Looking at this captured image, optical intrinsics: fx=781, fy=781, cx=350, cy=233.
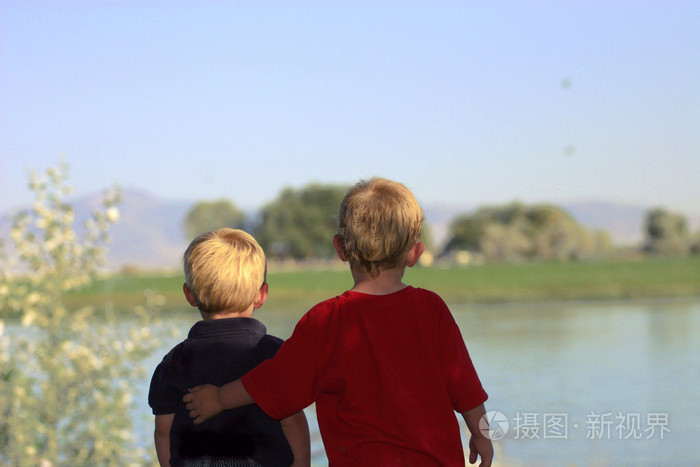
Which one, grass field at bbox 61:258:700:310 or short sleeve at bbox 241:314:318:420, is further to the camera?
grass field at bbox 61:258:700:310

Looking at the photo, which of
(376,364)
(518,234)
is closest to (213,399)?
(376,364)

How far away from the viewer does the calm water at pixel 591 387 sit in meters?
7.23

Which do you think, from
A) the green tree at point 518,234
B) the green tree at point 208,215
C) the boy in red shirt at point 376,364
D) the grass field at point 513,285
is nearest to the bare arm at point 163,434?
the boy in red shirt at point 376,364

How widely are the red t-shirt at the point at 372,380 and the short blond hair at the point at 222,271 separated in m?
0.20

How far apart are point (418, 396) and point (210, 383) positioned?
0.51 metres

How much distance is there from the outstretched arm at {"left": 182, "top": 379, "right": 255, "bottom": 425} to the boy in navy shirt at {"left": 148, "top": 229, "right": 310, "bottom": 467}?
3 centimetres

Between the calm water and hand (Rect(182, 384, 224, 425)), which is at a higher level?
hand (Rect(182, 384, 224, 425))

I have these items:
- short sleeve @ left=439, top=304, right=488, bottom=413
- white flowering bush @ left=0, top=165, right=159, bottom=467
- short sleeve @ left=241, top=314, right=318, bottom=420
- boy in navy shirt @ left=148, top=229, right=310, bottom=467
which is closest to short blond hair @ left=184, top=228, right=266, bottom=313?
boy in navy shirt @ left=148, top=229, right=310, bottom=467

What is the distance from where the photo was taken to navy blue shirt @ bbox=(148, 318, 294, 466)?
1.90m

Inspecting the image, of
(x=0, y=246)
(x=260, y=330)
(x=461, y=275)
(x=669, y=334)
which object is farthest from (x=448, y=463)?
(x=461, y=275)

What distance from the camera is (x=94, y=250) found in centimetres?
498

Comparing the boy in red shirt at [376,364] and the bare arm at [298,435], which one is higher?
the boy in red shirt at [376,364]

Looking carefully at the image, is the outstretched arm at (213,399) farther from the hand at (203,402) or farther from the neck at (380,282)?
the neck at (380,282)

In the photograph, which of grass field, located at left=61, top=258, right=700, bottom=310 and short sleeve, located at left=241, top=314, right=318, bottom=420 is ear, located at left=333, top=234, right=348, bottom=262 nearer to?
short sleeve, located at left=241, top=314, right=318, bottom=420
